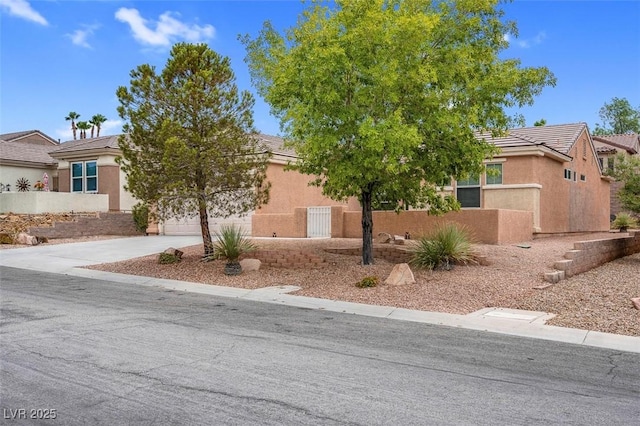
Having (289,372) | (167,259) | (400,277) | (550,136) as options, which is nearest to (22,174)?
(167,259)

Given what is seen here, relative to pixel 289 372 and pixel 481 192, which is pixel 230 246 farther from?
pixel 481 192

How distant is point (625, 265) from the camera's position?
17.3 metres

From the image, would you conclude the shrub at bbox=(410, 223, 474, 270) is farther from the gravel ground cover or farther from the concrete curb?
the concrete curb

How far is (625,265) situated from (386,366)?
1384 centimetres

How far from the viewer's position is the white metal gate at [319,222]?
23453 mm

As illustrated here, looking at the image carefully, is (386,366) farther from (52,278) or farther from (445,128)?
(52,278)

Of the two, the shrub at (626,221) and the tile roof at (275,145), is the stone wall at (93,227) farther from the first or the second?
the shrub at (626,221)

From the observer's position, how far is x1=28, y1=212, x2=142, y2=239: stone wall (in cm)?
2546

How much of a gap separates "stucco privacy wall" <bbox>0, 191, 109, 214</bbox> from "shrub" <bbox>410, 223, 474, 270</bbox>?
21256 millimetres

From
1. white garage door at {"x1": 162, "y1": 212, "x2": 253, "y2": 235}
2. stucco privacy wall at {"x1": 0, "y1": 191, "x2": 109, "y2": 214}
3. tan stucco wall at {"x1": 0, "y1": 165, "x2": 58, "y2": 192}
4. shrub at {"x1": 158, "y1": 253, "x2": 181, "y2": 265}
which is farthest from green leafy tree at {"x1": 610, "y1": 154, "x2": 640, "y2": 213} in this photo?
tan stucco wall at {"x1": 0, "y1": 165, "x2": 58, "y2": 192}

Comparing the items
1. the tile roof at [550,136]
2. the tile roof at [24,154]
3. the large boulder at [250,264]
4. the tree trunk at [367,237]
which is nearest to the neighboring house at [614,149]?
the tile roof at [550,136]

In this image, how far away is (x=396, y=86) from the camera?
522 inches

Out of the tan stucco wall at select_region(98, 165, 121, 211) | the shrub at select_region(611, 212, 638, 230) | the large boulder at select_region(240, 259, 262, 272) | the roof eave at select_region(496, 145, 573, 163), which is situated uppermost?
the roof eave at select_region(496, 145, 573, 163)

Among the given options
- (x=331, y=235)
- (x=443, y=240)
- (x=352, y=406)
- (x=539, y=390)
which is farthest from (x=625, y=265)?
(x=352, y=406)
